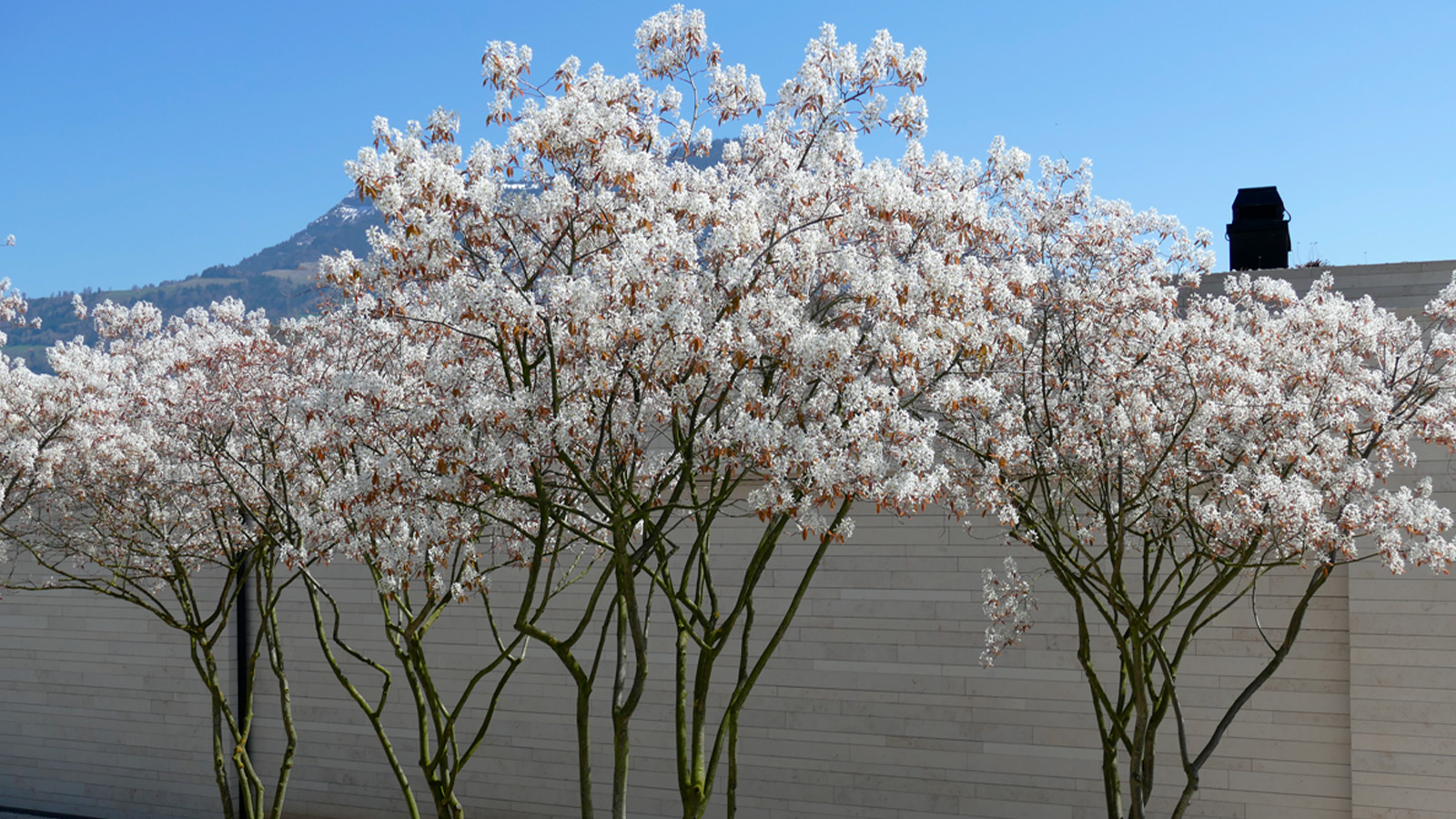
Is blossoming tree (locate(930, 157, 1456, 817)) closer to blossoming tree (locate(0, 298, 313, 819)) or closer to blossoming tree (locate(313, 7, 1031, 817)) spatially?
blossoming tree (locate(313, 7, 1031, 817))

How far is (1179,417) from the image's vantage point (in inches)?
225

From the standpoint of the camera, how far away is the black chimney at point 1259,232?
909 cm

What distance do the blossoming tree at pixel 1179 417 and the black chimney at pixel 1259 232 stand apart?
2.58 m

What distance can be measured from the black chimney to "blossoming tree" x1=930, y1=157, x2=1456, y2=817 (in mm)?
2577

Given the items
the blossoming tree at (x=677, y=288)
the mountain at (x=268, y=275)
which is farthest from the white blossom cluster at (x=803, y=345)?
the mountain at (x=268, y=275)

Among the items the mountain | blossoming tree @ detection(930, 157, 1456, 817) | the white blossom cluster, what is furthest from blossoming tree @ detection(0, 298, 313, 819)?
the mountain

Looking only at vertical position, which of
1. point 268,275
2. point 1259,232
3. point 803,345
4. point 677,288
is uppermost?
point 268,275

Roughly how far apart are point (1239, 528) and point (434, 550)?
12.1ft

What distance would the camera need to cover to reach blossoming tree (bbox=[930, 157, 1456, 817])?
5.38 metres

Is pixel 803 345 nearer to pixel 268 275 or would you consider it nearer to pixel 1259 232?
pixel 1259 232

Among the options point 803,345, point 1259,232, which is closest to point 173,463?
point 803,345

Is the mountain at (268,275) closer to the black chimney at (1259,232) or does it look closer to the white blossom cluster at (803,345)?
the black chimney at (1259,232)

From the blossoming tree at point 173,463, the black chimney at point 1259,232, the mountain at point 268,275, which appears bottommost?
the blossoming tree at point 173,463

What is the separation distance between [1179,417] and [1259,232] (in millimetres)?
4211
